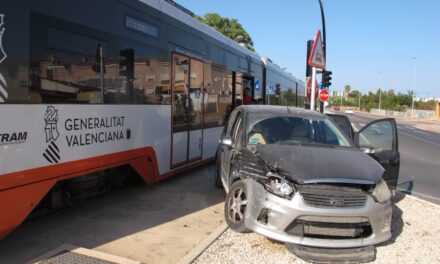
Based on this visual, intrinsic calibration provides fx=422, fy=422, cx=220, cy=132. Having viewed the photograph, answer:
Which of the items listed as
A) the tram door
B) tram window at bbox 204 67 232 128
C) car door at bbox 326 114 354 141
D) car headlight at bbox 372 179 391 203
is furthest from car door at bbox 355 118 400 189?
tram window at bbox 204 67 232 128

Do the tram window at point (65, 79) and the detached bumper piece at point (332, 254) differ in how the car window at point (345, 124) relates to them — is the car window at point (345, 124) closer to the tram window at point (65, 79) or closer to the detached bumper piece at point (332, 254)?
the detached bumper piece at point (332, 254)

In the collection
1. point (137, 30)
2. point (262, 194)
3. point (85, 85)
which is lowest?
point (262, 194)

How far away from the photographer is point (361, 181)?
4617 millimetres

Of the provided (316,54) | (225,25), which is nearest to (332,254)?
(316,54)

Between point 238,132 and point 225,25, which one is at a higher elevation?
point 225,25

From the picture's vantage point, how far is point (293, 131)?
6203mm

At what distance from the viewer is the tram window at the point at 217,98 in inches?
387

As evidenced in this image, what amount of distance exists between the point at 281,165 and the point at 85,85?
2.63m

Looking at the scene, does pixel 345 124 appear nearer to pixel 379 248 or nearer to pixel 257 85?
pixel 379 248

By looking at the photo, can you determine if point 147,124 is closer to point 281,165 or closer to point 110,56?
point 110,56

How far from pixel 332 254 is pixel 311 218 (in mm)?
472

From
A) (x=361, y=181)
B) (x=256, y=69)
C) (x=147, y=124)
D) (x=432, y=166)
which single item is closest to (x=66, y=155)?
(x=147, y=124)

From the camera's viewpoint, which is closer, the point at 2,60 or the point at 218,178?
the point at 2,60

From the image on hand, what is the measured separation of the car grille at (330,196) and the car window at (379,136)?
9.50ft
